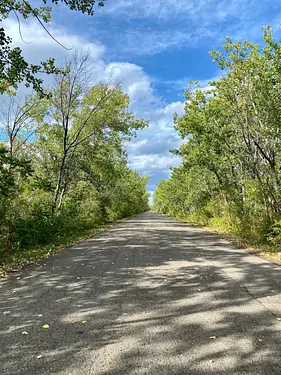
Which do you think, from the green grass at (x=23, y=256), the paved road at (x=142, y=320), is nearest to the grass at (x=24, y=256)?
the green grass at (x=23, y=256)

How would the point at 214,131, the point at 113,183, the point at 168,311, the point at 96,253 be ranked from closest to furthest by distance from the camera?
1. the point at 168,311
2. the point at 96,253
3. the point at 214,131
4. the point at 113,183

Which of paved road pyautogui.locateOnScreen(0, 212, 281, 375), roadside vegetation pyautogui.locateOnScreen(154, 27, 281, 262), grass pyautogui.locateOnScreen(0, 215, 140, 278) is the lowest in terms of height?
paved road pyautogui.locateOnScreen(0, 212, 281, 375)

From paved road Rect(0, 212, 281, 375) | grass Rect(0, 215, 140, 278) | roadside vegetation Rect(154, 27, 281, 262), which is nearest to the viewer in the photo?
paved road Rect(0, 212, 281, 375)

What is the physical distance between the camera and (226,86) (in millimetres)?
13211

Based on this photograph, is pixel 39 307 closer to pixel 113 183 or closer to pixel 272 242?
pixel 272 242

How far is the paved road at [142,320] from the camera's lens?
3170mm

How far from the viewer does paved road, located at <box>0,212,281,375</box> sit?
317 cm

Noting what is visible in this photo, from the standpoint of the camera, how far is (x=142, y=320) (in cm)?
437

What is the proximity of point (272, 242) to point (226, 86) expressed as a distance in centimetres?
675

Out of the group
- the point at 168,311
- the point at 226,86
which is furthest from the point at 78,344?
the point at 226,86

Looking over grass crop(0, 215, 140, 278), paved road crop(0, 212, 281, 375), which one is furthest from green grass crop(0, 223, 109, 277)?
paved road crop(0, 212, 281, 375)

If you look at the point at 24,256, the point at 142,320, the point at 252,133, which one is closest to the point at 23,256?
the point at 24,256

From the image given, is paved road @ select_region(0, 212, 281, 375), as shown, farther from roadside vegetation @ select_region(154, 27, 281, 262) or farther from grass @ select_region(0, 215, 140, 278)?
roadside vegetation @ select_region(154, 27, 281, 262)

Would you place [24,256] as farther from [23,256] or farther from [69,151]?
[69,151]
